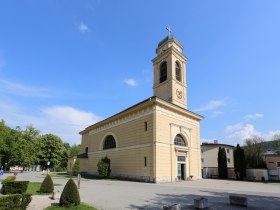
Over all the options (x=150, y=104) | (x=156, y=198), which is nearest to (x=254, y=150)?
(x=150, y=104)

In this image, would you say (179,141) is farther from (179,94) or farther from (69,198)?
(69,198)

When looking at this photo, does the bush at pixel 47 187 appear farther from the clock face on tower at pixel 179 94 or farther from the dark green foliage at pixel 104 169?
the clock face on tower at pixel 179 94

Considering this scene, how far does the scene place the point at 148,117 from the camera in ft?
84.2

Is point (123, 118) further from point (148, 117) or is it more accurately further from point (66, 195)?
point (66, 195)

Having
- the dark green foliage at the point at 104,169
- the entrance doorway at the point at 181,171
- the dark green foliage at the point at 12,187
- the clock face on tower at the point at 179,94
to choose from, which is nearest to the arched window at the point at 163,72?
the clock face on tower at the point at 179,94

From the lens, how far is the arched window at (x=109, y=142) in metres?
32.7

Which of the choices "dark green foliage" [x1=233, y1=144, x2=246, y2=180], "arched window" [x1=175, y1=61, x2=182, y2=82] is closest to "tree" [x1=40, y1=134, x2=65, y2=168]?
"arched window" [x1=175, y1=61, x2=182, y2=82]

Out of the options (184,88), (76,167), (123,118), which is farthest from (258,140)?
(76,167)

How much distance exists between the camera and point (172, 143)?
26219 mm

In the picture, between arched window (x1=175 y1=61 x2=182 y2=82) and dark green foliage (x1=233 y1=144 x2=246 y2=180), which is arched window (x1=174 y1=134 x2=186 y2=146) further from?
arched window (x1=175 y1=61 x2=182 y2=82)

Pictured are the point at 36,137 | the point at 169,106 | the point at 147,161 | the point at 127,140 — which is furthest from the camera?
the point at 36,137

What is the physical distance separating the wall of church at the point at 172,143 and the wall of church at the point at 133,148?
959mm

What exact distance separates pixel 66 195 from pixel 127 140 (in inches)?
768

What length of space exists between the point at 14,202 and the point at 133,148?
64.7 ft
